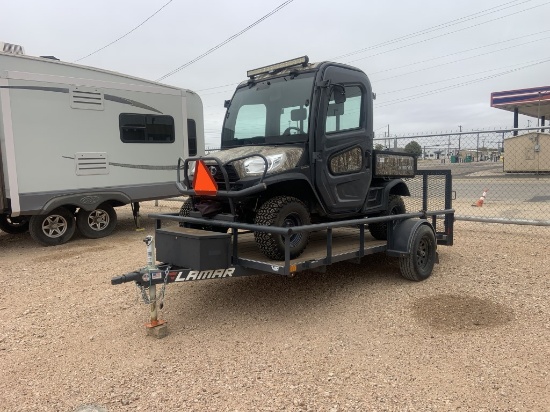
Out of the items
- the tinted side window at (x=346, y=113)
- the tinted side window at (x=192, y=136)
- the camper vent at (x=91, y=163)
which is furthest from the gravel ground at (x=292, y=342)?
the tinted side window at (x=192, y=136)

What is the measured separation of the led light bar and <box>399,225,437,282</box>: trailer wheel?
2316 mm

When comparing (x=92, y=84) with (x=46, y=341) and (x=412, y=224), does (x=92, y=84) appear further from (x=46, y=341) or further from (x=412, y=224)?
(x=412, y=224)

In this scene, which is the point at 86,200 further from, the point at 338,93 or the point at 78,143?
the point at 338,93

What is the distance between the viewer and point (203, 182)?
13.9ft

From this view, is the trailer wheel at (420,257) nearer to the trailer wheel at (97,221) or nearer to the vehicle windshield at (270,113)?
the vehicle windshield at (270,113)

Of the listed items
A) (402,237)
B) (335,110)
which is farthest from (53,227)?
(402,237)

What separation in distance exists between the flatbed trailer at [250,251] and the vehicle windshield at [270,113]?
1.06 meters

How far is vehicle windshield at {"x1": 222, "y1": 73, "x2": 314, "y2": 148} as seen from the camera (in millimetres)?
4523

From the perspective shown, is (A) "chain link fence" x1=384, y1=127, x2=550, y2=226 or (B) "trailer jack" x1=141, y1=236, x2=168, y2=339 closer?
(B) "trailer jack" x1=141, y1=236, x2=168, y2=339

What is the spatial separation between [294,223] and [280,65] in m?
1.82

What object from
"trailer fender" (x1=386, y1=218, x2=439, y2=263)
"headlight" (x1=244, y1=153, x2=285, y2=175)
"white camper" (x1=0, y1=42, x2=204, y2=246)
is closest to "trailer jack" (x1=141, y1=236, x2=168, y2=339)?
"headlight" (x1=244, y1=153, x2=285, y2=175)

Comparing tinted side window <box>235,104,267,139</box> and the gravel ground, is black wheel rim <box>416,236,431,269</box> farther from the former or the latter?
tinted side window <box>235,104,267,139</box>

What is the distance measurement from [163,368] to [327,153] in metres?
2.59

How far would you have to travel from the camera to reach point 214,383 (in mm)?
3053
